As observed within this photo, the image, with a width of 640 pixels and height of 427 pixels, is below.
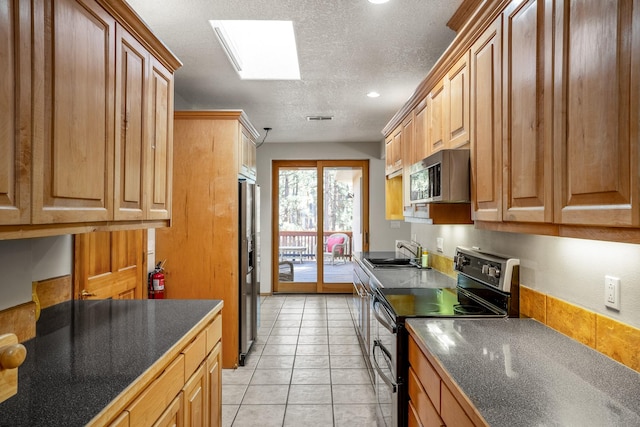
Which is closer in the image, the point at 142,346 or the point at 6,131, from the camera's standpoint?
the point at 6,131

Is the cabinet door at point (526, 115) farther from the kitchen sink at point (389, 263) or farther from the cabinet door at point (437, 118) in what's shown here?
the kitchen sink at point (389, 263)

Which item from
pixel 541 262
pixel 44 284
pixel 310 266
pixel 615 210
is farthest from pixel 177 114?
pixel 310 266

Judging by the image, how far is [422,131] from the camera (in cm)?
287

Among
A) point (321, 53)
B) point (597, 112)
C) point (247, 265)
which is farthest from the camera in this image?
point (247, 265)

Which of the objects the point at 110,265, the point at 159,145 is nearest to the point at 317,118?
the point at 159,145

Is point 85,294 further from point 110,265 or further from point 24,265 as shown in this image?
point 24,265

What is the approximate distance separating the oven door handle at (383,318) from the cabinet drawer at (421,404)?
0.21 metres

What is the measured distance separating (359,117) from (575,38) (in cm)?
357

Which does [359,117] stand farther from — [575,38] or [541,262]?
[575,38]

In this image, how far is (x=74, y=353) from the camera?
1400 mm

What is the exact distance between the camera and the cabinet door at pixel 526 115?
1.33 metres

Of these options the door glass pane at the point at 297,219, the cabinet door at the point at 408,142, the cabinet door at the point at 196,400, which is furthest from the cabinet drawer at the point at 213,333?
the door glass pane at the point at 297,219

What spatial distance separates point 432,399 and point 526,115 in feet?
3.72

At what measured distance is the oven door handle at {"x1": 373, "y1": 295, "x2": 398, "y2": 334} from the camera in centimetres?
196
